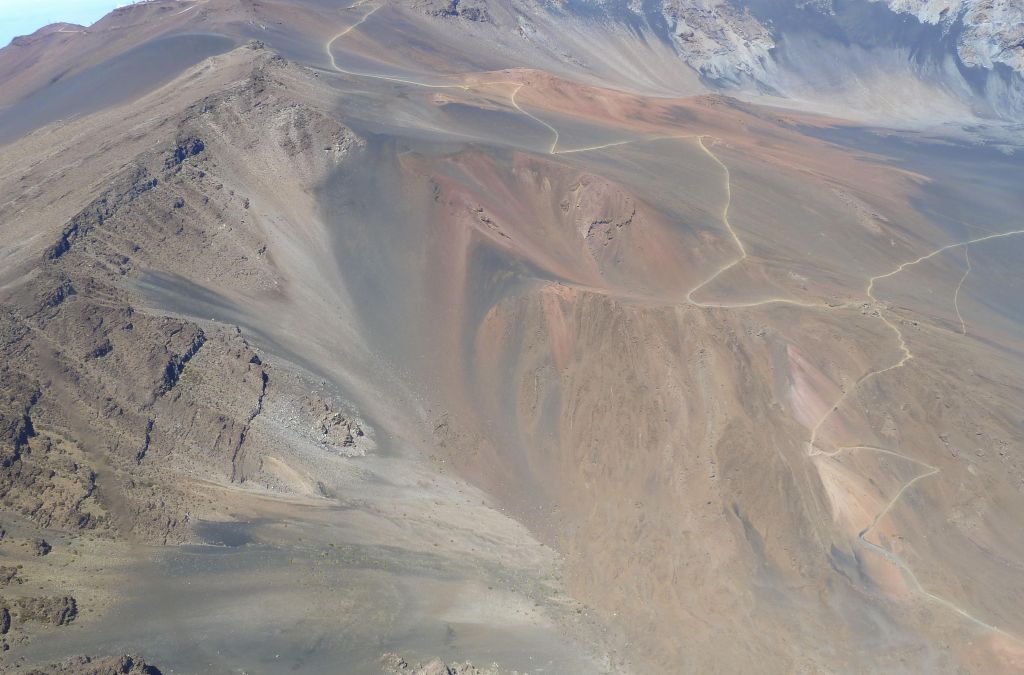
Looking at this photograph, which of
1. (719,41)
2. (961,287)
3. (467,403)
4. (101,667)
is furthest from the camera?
(719,41)

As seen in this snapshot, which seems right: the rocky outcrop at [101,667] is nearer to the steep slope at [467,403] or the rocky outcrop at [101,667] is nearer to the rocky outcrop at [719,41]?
the steep slope at [467,403]

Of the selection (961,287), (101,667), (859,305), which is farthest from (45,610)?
(961,287)

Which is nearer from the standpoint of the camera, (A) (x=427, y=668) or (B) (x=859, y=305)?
(A) (x=427, y=668)

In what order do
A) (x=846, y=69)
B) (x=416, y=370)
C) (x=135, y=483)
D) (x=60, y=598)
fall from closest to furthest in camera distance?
(x=60, y=598)
(x=135, y=483)
(x=416, y=370)
(x=846, y=69)

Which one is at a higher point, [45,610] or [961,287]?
[45,610]

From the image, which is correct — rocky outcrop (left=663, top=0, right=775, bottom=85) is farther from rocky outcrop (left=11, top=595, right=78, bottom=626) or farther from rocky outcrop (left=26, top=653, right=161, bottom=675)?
rocky outcrop (left=26, top=653, right=161, bottom=675)

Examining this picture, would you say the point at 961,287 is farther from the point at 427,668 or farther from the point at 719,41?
the point at 719,41

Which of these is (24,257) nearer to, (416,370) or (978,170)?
(416,370)

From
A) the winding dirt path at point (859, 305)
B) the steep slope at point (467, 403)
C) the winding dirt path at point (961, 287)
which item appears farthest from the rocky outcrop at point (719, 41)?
the steep slope at point (467, 403)

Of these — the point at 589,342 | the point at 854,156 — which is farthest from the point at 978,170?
the point at 589,342

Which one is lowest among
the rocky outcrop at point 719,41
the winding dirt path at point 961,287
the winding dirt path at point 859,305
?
the winding dirt path at point 961,287

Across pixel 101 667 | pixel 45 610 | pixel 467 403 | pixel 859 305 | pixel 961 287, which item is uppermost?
pixel 45 610
